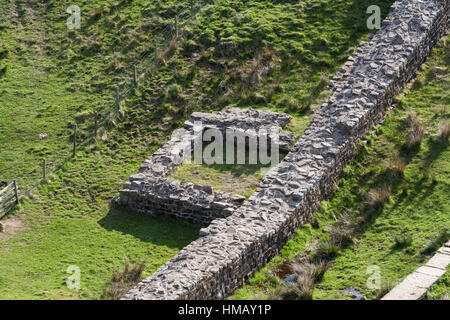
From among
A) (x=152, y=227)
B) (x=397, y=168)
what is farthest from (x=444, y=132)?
(x=152, y=227)

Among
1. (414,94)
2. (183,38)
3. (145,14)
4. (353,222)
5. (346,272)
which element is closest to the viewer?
(346,272)

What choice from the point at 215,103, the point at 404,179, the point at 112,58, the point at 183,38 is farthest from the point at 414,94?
the point at 112,58

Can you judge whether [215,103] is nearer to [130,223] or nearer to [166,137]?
[166,137]

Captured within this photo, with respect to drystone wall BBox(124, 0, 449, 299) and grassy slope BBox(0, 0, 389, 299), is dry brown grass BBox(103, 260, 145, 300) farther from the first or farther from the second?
drystone wall BBox(124, 0, 449, 299)

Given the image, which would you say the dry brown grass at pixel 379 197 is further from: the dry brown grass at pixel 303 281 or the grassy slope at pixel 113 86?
the grassy slope at pixel 113 86

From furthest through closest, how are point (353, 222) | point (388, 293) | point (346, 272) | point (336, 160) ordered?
1. point (336, 160)
2. point (353, 222)
3. point (346, 272)
4. point (388, 293)

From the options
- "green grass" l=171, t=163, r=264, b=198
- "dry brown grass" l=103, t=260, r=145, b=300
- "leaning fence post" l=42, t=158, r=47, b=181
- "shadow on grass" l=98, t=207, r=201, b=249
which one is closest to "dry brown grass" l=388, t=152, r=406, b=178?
"green grass" l=171, t=163, r=264, b=198

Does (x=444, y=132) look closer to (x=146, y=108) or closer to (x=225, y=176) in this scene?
(x=225, y=176)

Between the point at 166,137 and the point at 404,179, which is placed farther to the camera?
the point at 166,137

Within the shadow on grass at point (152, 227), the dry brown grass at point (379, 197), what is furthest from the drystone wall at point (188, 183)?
the dry brown grass at point (379, 197)
